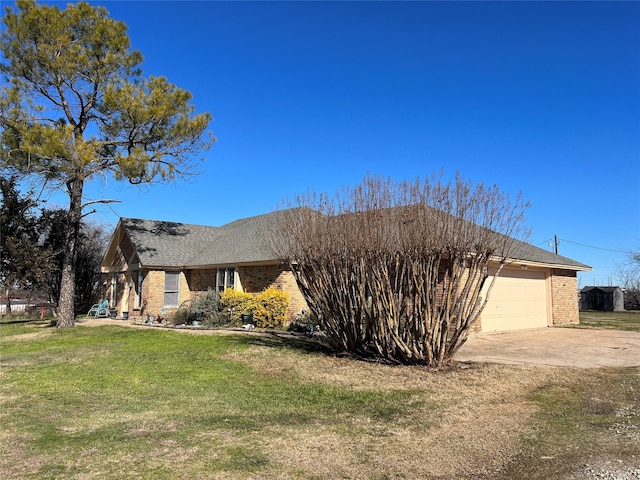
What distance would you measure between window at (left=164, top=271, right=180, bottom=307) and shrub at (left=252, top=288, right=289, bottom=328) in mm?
7229

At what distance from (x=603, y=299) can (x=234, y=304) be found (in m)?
Result: 32.8

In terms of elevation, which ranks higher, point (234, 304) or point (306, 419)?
point (234, 304)

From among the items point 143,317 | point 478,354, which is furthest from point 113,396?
point 143,317

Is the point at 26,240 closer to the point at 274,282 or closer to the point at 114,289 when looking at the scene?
the point at 114,289

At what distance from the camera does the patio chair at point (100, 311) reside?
24.0 m

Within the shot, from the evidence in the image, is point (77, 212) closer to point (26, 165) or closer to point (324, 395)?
point (26, 165)

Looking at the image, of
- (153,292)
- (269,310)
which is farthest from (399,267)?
(153,292)

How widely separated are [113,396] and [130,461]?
3068mm

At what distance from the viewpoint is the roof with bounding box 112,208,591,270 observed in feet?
63.7

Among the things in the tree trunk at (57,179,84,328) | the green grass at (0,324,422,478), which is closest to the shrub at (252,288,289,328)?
the green grass at (0,324,422,478)

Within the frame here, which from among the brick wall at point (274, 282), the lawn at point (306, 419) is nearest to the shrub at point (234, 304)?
the brick wall at point (274, 282)

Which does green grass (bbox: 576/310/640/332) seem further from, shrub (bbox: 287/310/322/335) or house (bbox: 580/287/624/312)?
house (bbox: 580/287/624/312)

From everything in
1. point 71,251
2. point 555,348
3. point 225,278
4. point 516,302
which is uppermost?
point 71,251

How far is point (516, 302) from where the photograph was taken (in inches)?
680
